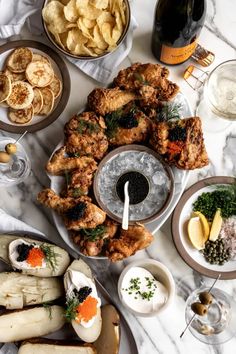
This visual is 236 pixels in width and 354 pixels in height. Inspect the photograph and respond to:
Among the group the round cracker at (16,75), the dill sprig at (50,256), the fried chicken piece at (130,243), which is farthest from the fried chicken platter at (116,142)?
the round cracker at (16,75)

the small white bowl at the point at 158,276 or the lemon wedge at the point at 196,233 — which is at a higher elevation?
the lemon wedge at the point at 196,233

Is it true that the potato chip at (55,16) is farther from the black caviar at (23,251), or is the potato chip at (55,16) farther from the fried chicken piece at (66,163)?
the black caviar at (23,251)

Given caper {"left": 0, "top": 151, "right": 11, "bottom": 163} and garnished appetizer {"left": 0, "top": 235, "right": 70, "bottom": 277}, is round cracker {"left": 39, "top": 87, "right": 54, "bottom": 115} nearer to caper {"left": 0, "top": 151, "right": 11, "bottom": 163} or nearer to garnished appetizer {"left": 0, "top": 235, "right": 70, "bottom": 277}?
caper {"left": 0, "top": 151, "right": 11, "bottom": 163}

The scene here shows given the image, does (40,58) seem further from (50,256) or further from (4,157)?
(50,256)

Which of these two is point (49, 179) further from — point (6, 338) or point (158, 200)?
point (6, 338)

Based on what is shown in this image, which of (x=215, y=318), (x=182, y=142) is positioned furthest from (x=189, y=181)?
(x=215, y=318)

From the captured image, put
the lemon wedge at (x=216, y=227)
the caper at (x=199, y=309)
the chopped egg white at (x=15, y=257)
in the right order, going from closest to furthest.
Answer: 1. the caper at (x=199, y=309)
2. the chopped egg white at (x=15, y=257)
3. the lemon wedge at (x=216, y=227)

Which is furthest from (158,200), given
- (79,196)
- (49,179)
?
(49,179)
